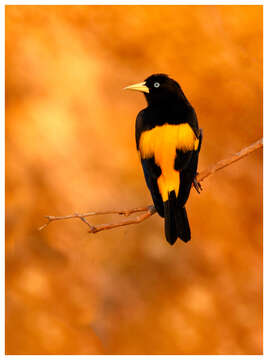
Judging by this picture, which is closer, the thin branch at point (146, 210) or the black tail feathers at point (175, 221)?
the thin branch at point (146, 210)

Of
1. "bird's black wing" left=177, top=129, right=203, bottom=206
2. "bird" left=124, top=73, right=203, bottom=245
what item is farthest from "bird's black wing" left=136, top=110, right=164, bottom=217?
"bird's black wing" left=177, top=129, right=203, bottom=206

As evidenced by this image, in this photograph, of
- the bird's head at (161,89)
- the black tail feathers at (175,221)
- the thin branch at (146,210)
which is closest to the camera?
the thin branch at (146,210)

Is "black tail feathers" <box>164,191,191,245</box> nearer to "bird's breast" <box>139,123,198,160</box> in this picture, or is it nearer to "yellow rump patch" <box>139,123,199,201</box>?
"yellow rump patch" <box>139,123,199,201</box>

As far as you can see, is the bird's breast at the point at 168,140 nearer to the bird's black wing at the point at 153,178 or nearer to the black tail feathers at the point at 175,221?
the bird's black wing at the point at 153,178

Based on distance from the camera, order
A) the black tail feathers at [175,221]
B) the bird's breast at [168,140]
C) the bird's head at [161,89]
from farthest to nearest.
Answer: the bird's head at [161,89] → the bird's breast at [168,140] → the black tail feathers at [175,221]

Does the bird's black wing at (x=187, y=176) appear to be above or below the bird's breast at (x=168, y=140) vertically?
below

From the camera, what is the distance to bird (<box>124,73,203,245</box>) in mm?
3055

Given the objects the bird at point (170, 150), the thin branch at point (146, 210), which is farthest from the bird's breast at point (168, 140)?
the thin branch at point (146, 210)

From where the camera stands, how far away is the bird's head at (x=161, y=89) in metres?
3.35

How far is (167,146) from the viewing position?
312 cm

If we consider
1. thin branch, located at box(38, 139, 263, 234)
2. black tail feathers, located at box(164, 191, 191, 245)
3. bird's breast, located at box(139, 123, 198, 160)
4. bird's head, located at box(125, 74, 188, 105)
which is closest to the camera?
thin branch, located at box(38, 139, 263, 234)

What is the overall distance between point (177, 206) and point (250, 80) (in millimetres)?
1012

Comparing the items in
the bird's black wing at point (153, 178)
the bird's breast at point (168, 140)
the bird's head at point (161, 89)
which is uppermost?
the bird's head at point (161, 89)
